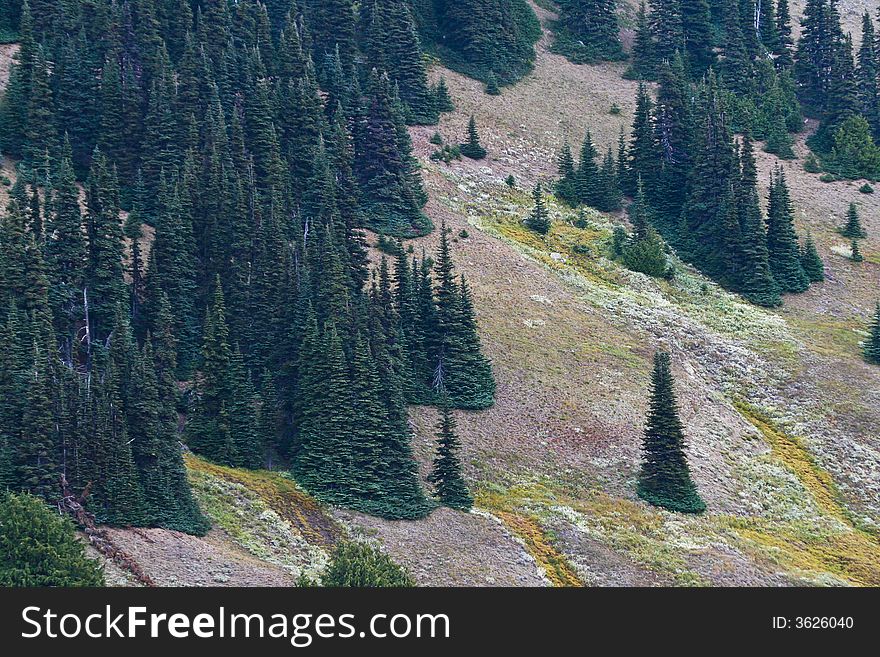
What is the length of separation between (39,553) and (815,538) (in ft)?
172

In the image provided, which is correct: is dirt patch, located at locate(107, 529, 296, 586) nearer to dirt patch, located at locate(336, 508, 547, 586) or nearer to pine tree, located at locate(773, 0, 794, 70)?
dirt patch, located at locate(336, 508, 547, 586)

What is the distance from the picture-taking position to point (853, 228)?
13175cm

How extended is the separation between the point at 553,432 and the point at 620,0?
319 ft

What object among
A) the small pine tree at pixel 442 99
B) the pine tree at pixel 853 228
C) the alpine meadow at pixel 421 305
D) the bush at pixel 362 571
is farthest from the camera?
the small pine tree at pixel 442 99

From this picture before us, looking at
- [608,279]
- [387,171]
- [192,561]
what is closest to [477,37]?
[387,171]

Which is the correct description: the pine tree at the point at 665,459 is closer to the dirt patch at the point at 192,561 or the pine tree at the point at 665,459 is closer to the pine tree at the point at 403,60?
the dirt patch at the point at 192,561

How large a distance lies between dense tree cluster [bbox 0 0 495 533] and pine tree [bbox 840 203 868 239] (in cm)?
4565

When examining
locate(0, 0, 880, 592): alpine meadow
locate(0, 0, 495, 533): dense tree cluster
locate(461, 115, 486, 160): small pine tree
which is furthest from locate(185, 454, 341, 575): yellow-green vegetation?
locate(461, 115, 486, 160): small pine tree

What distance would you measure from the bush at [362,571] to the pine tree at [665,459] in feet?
90.7

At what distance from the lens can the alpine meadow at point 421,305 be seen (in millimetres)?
72125

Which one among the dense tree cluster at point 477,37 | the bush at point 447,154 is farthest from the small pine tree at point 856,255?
the dense tree cluster at point 477,37

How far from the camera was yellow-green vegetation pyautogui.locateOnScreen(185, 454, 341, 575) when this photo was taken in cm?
6975

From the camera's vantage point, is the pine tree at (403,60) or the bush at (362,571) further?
the pine tree at (403,60)

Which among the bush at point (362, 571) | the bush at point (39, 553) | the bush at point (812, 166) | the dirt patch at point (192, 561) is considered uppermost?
the bush at point (39, 553)
